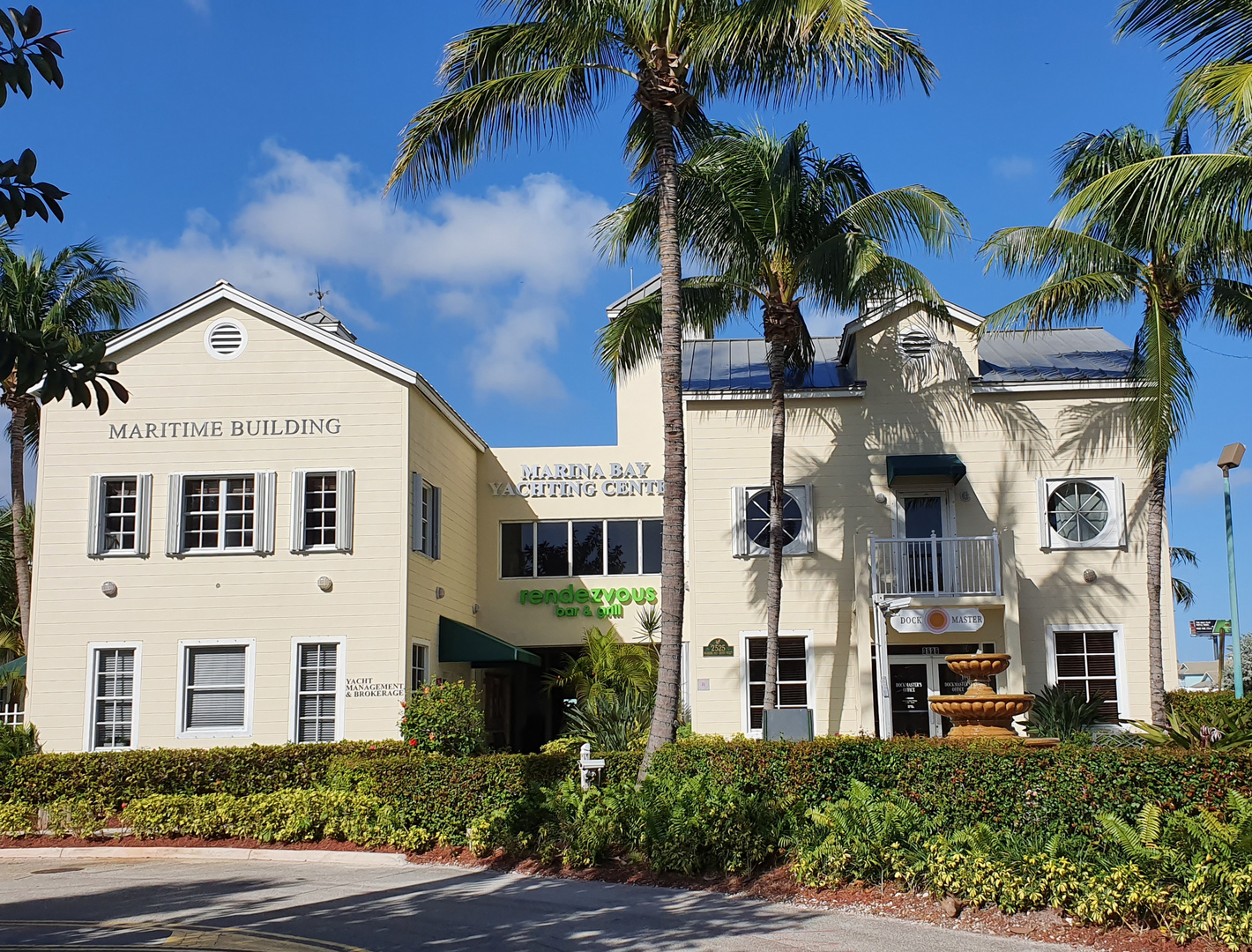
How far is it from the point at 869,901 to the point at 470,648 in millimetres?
11544

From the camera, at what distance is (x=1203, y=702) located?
18125 millimetres

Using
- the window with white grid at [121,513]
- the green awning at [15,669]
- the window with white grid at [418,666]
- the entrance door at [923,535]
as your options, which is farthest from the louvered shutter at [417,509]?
the entrance door at [923,535]

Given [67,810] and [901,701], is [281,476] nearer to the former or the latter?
[67,810]

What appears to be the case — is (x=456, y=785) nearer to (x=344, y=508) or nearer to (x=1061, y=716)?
(x=344, y=508)

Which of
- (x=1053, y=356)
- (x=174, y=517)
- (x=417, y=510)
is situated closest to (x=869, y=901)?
(x=417, y=510)

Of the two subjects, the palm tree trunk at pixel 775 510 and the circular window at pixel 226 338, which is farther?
the circular window at pixel 226 338

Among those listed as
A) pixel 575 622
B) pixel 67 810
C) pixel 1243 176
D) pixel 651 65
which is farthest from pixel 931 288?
pixel 67 810

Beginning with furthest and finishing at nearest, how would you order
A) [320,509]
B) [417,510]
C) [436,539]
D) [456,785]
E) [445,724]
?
[436,539], [417,510], [320,509], [445,724], [456,785]

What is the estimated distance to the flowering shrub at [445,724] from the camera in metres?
16.8

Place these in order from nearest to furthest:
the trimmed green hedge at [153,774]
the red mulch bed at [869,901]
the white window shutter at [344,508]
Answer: the red mulch bed at [869,901] < the trimmed green hedge at [153,774] < the white window shutter at [344,508]

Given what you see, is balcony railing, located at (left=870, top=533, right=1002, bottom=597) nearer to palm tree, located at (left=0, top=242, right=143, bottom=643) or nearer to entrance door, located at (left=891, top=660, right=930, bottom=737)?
entrance door, located at (left=891, top=660, right=930, bottom=737)

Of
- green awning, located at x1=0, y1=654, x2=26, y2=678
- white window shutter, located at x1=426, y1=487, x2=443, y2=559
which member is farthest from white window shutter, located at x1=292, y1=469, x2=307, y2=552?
green awning, located at x1=0, y1=654, x2=26, y2=678

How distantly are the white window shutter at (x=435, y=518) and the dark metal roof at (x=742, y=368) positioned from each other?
4.88m

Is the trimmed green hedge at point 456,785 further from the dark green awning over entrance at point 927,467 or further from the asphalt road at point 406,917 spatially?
the dark green awning over entrance at point 927,467
